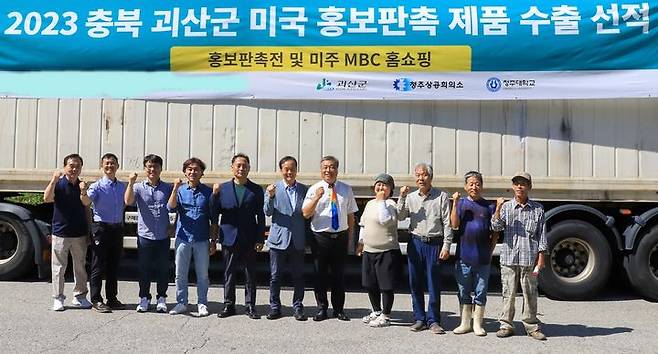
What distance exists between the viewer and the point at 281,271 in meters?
6.35

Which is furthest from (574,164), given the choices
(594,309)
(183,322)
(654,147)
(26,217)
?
(26,217)

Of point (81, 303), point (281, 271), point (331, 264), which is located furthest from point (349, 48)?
point (81, 303)

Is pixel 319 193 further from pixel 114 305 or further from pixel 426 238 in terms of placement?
pixel 114 305

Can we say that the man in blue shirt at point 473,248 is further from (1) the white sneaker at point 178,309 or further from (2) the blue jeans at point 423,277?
(1) the white sneaker at point 178,309

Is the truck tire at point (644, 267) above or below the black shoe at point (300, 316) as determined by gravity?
above

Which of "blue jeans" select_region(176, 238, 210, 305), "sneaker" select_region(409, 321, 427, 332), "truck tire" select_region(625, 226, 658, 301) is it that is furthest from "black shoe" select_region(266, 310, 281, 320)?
"truck tire" select_region(625, 226, 658, 301)

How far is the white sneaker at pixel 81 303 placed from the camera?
6.45 metres

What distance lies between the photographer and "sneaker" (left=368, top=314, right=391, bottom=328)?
5.95 meters

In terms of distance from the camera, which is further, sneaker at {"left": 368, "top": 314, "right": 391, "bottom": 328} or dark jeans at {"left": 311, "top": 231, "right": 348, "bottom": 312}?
dark jeans at {"left": 311, "top": 231, "right": 348, "bottom": 312}

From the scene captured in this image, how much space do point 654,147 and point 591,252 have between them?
4.52 ft

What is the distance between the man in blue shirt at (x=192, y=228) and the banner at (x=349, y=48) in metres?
1.44

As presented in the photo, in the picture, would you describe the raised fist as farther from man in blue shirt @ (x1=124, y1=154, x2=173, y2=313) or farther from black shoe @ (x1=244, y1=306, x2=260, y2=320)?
man in blue shirt @ (x1=124, y1=154, x2=173, y2=313)

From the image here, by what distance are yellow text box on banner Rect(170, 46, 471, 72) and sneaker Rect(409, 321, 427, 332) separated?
2892mm

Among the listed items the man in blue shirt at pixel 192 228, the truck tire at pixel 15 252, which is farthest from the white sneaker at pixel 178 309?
the truck tire at pixel 15 252
